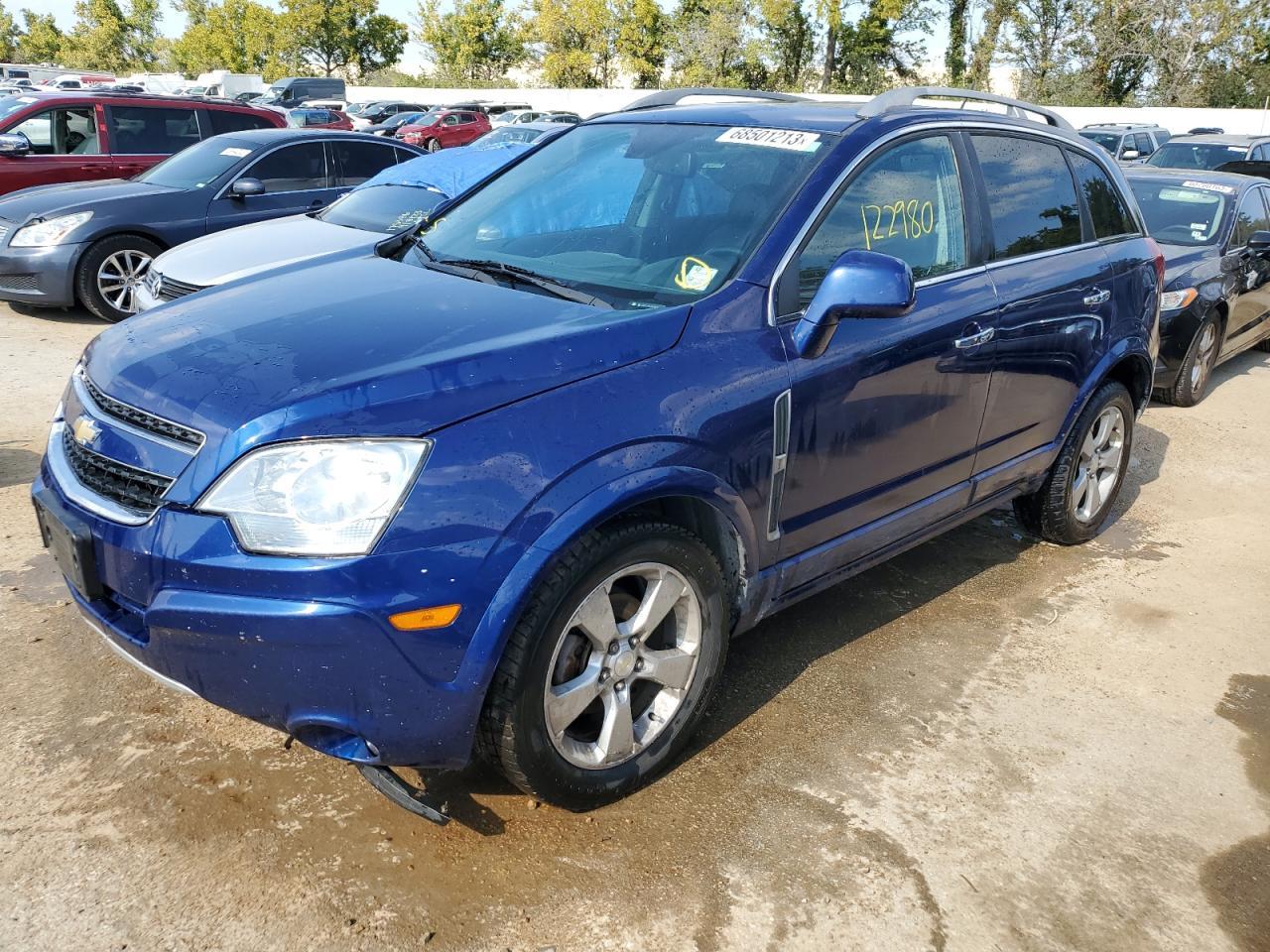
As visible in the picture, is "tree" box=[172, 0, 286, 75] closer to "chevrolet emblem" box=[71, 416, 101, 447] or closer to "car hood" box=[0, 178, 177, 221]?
"car hood" box=[0, 178, 177, 221]

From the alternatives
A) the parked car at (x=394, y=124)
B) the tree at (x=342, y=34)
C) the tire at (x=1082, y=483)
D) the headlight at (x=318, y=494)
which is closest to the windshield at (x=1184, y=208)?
Result: the tire at (x=1082, y=483)

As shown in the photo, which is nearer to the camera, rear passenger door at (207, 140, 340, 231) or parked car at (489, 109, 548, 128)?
rear passenger door at (207, 140, 340, 231)

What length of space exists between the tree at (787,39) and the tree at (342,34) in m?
24.1

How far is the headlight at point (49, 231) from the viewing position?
8.09m

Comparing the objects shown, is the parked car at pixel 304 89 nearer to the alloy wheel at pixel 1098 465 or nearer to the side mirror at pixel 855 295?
the alloy wheel at pixel 1098 465

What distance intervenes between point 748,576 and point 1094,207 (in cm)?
261

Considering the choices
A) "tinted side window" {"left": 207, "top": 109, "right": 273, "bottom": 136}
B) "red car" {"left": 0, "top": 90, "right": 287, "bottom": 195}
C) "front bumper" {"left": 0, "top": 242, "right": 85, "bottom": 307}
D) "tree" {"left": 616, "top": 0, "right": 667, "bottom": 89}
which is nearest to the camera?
"front bumper" {"left": 0, "top": 242, "right": 85, "bottom": 307}

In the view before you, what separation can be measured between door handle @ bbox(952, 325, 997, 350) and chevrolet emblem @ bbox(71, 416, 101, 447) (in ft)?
8.53

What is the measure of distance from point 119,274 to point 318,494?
23.8 feet

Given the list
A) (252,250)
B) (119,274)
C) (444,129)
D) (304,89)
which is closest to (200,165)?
(119,274)

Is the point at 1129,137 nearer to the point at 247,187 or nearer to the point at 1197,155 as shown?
the point at 1197,155

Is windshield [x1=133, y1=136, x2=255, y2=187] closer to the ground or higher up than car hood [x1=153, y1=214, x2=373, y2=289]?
higher up

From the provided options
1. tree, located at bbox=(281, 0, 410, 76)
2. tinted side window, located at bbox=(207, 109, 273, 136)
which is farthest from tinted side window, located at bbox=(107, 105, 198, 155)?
tree, located at bbox=(281, 0, 410, 76)

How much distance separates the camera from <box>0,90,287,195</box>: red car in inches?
390
